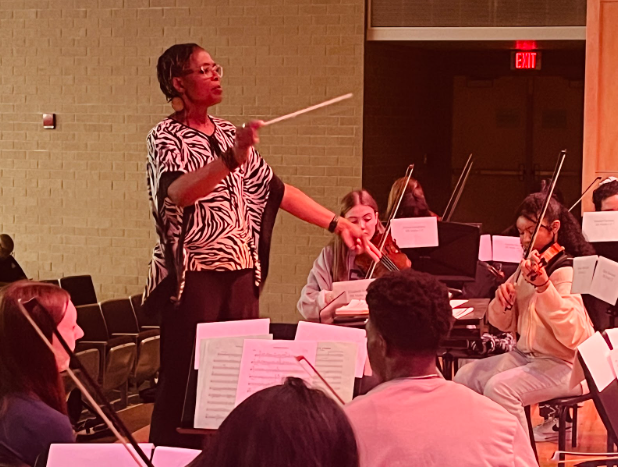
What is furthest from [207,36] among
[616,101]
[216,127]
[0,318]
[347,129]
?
[0,318]

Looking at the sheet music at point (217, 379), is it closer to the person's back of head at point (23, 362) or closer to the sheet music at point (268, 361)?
the sheet music at point (268, 361)

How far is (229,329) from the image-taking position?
3.41 m

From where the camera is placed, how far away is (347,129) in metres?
8.82

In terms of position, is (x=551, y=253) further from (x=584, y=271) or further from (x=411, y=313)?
(x=411, y=313)

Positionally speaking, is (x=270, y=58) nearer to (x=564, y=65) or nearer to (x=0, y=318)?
(x=564, y=65)

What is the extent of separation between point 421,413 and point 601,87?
19.0 ft

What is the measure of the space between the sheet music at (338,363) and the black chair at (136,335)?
3.51 meters

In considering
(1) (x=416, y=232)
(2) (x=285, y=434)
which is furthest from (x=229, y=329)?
(1) (x=416, y=232)

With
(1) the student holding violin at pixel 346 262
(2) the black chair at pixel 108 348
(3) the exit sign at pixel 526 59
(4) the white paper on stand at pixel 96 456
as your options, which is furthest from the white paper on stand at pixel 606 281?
(3) the exit sign at pixel 526 59

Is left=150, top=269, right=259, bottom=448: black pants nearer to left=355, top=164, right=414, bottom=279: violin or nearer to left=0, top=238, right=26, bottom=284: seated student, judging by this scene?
left=355, top=164, right=414, bottom=279: violin

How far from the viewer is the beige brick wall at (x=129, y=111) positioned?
881 cm

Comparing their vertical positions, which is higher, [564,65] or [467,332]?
[564,65]

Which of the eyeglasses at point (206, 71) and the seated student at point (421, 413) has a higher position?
the eyeglasses at point (206, 71)

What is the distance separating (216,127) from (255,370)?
0.85 m
